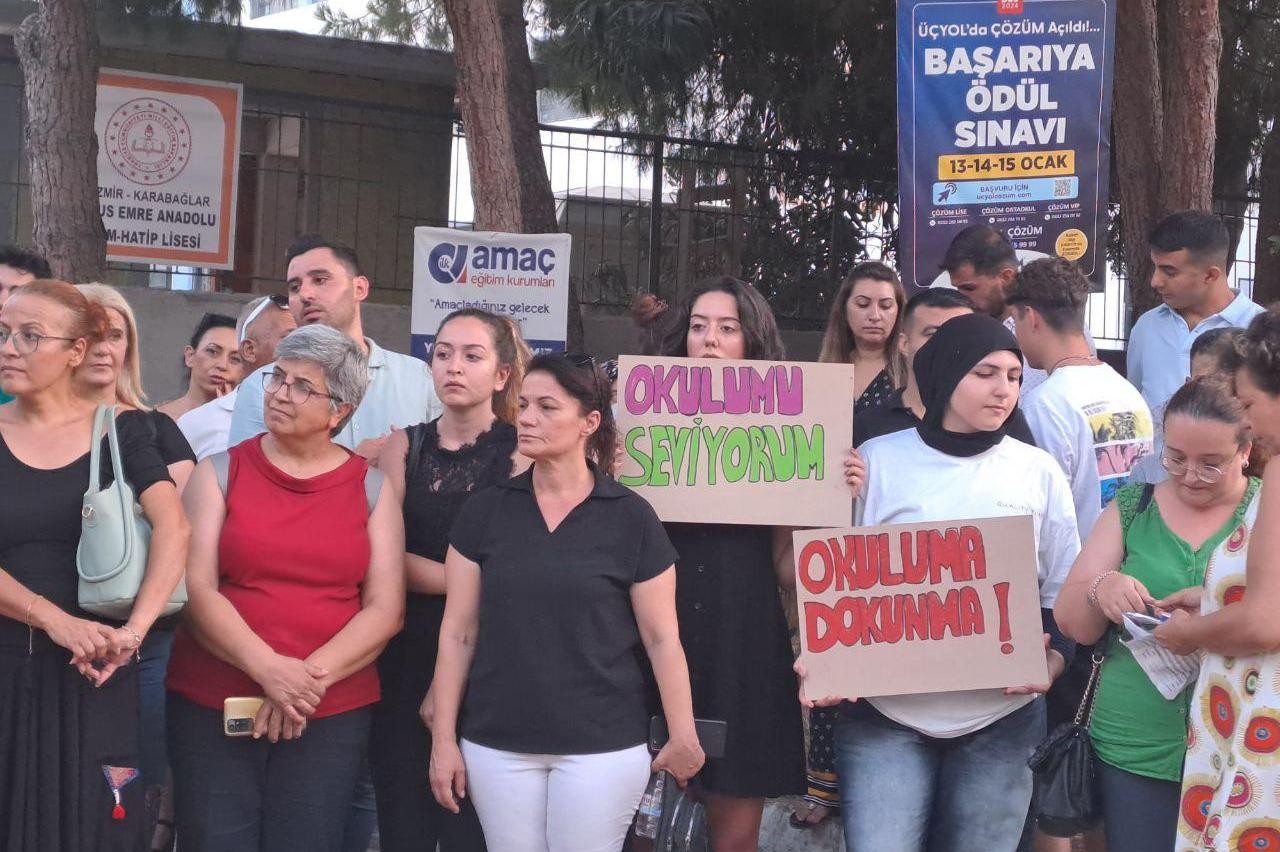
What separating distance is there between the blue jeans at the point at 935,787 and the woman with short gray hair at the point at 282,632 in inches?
51.3

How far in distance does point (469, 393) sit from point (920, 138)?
5.72 metres

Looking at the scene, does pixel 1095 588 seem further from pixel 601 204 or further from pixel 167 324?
pixel 601 204

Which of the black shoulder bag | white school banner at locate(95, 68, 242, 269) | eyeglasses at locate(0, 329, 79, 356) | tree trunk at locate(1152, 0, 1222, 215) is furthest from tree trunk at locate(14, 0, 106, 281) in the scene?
the black shoulder bag

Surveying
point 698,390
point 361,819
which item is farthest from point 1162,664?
point 361,819

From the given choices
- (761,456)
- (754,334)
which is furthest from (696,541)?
(754,334)

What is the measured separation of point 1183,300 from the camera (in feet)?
19.4

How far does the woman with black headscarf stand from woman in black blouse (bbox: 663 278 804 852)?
9.7 inches

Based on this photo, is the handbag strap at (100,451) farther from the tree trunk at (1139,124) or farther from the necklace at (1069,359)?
the tree trunk at (1139,124)

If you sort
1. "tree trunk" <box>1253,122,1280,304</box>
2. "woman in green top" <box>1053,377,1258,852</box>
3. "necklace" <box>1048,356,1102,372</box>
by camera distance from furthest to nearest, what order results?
"tree trunk" <box>1253,122,1280,304</box>
"necklace" <box>1048,356,1102,372</box>
"woman in green top" <box>1053,377,1258,852</box>

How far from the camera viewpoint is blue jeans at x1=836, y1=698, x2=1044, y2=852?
3.86 meters

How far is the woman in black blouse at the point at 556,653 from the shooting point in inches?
151

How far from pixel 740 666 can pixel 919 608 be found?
1.76 ft

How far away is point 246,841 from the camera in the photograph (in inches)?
158

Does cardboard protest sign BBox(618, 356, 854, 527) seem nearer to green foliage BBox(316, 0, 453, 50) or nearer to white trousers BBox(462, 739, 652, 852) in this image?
white trousers BBox(462, 739, 652, 852)
